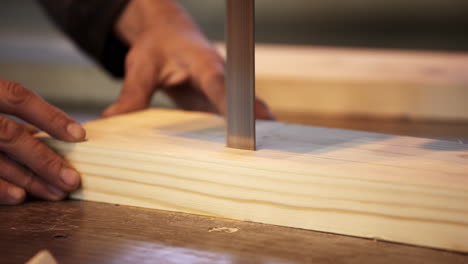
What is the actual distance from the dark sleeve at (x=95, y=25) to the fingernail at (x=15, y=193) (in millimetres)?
529

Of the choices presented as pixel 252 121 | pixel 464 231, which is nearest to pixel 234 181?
pixel 252 121

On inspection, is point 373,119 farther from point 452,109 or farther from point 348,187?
point 348,187

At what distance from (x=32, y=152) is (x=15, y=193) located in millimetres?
56

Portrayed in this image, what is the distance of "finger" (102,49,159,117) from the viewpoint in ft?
3.57

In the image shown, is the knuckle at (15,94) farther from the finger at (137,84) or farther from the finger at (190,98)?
the finger at (190,98)

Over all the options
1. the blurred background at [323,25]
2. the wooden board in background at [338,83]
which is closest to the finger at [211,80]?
the wooden board in background at [338,83]

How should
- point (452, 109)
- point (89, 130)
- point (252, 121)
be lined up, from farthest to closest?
1. point (452, 109)
2. point (89, 130)
3. point (252, 121)

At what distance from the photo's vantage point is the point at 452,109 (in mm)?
1321

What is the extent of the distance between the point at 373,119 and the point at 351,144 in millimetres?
629

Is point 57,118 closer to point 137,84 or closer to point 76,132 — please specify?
point 76,132

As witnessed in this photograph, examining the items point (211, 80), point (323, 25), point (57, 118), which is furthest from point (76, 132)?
point (323, 25)

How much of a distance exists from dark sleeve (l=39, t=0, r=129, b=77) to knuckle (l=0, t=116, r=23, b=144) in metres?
0.49

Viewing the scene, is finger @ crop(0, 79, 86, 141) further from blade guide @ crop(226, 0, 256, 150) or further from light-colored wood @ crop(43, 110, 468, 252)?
blade guide @ crop(226, 0, 256, 150)

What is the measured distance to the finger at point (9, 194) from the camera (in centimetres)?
77
